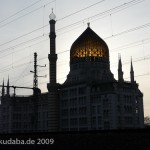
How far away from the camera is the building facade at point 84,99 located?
2758 inches

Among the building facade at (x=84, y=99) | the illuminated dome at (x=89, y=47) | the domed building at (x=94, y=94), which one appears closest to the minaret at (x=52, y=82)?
the building facade at (x=84, y=99)

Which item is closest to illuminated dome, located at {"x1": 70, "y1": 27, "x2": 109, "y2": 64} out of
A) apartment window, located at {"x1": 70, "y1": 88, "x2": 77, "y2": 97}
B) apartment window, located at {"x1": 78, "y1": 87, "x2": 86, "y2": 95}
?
apartment window, located at {"x1": 70, "y1": 88, "x2": 77, "y2": 97}

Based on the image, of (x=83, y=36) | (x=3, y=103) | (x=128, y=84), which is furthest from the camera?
(x=3, y=103)

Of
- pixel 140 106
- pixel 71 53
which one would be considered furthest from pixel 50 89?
pixel 140 106

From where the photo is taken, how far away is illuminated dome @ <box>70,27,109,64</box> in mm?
81062

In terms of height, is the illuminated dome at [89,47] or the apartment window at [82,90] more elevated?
the illuminated dome at [89,47]

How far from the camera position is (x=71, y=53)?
8444 cm

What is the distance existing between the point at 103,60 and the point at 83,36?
8.29 metres

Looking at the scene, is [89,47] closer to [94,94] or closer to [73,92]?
[73,92]

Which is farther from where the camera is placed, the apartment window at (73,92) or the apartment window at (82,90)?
the apartment window at (73,92)

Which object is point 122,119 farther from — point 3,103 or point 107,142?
point 107,142

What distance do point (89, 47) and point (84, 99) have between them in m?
13.6

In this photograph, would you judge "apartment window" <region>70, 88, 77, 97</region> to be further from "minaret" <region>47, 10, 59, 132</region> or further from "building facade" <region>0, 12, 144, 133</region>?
"minaret" <region>47, 10, 59, 132</region>

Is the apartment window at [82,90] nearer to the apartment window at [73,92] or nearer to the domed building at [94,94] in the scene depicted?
the domed building at [94,94]
